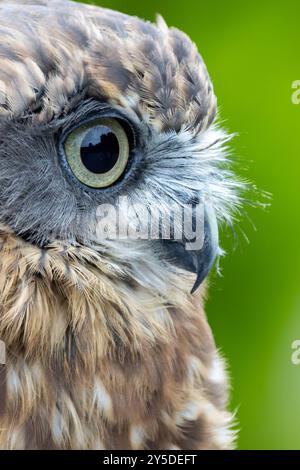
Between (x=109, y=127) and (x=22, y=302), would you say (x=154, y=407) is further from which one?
(x=109, y=127)

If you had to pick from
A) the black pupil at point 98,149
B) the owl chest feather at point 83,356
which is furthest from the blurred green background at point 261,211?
the black pupil at point 98,149

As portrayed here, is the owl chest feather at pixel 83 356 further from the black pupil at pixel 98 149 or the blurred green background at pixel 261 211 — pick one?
the blurred green background at pixel 261 211

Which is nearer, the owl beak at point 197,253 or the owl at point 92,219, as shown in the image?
the owl at point 92,219

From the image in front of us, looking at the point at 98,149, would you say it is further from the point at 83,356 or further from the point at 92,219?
the point at 83,356

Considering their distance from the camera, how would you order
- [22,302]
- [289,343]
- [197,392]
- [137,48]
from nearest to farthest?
1. [22,302]
2. [137,48]
3. [197,392]
4. [289,343]

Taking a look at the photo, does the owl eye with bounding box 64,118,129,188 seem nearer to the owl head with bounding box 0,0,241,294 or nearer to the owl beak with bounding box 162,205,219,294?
the owl head with bounding box 0,0,241,294

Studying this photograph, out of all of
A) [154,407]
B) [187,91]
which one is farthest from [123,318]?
[187,91]
